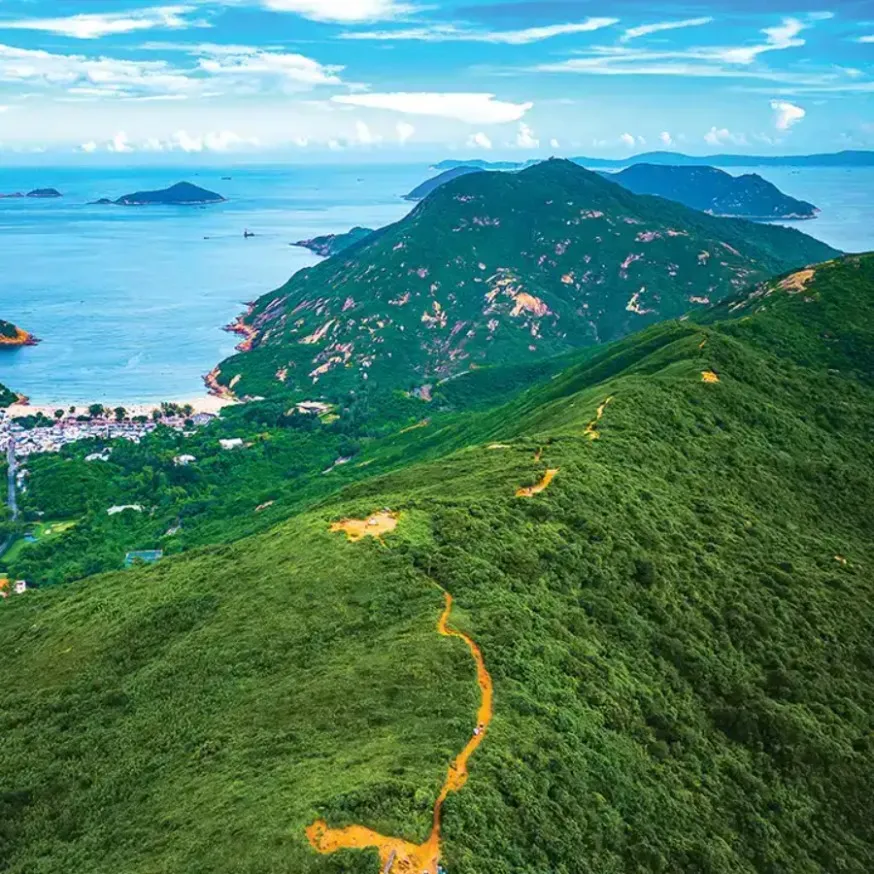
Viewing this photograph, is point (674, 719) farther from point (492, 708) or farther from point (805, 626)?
point (805, 626)

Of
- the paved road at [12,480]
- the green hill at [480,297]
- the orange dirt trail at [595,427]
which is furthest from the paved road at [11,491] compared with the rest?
the orange dirt trail at [595,427]

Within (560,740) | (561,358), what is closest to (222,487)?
(561,358)

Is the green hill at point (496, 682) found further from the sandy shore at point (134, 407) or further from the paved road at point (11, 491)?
the sandy shore at point (134, 407)

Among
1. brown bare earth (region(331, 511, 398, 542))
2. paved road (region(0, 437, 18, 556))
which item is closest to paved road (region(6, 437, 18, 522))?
paved road (region(0, 437, 18, 556))

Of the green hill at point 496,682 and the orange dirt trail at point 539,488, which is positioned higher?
the orange dirt trail at point 539,488

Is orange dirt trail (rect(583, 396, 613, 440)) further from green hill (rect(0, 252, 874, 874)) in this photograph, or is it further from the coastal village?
the coastal village
